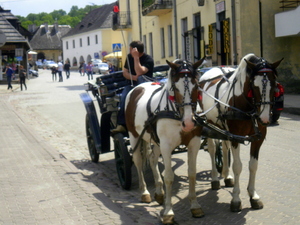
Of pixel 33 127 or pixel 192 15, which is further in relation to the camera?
pixel 192 15

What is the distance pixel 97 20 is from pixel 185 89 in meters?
76.1

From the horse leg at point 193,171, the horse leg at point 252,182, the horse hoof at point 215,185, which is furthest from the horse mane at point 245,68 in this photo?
the horse hoof at point 215,185

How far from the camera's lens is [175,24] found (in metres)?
30.5

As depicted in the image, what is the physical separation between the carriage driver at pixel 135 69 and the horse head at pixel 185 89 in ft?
7.10

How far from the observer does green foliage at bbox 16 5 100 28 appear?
14650cm

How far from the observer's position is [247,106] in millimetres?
6109

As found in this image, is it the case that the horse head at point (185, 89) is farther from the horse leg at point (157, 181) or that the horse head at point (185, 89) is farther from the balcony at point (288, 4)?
the balcony at point (288, 4)

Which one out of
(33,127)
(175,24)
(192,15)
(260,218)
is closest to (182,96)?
(260,218)

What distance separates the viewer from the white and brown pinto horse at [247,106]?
5629 mm

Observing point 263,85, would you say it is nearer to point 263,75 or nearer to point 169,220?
point 263,75

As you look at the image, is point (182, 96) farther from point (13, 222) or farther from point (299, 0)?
point (299, 0)

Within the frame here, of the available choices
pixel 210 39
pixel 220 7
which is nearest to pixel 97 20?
pixel 210 39

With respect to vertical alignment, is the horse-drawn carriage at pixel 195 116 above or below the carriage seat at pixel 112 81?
below

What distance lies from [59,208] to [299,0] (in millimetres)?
18677
